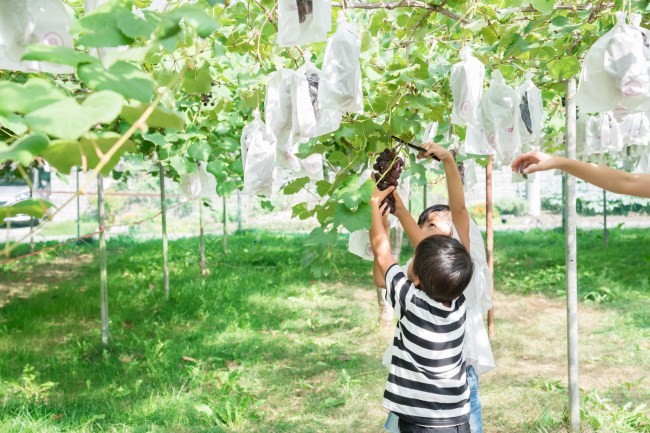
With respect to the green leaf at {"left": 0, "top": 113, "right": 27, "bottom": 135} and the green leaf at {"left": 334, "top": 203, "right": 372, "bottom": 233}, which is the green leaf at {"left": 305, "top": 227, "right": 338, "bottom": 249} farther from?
the green leaf at {"left": 0, "top": 113, "right": 27, "bottom": 135}

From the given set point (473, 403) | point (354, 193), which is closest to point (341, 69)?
point (354, 193)

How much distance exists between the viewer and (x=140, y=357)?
12.9 feet

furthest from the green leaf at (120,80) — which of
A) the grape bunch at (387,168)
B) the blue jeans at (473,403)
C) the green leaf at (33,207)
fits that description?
the blue jeans at (473,403)

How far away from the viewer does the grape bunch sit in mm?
1525

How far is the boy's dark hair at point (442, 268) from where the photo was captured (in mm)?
1615

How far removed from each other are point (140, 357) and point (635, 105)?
336cm

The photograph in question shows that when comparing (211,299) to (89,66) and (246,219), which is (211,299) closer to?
(89,66)

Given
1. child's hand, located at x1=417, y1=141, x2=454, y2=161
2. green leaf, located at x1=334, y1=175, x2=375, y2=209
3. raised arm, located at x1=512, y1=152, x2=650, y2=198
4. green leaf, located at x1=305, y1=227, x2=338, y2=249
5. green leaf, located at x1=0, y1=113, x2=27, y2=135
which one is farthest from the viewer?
child's hand, located at x1=417, y1=141, x2=454, y2=161

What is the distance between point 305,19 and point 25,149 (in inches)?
36.2

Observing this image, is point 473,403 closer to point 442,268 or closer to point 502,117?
point 442,268

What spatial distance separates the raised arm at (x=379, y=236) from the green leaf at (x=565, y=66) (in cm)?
73

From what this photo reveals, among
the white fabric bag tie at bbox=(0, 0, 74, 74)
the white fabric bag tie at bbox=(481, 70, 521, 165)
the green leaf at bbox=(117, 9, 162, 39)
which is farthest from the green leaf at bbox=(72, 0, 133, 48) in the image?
the white fabric bag tie at bbox=(481, 70, 521, 165)

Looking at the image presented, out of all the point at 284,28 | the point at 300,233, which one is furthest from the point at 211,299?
the point at 300,233

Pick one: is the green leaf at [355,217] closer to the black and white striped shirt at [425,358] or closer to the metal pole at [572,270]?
the black and white striped shirt at [425,358]
